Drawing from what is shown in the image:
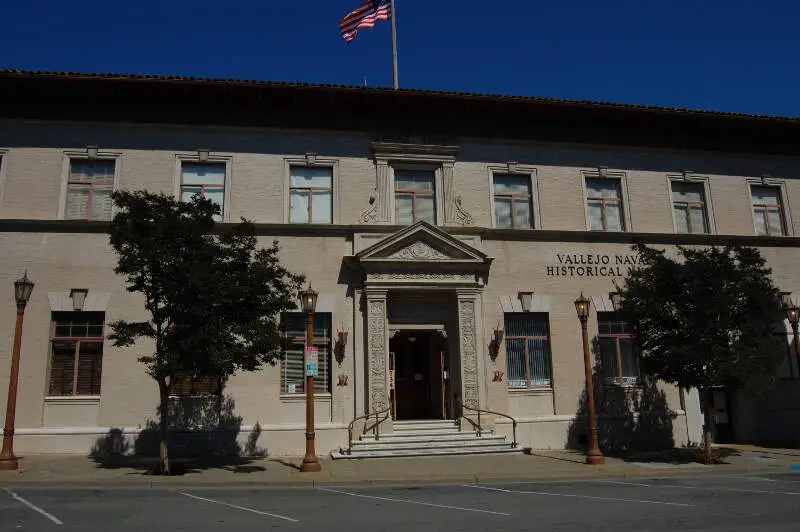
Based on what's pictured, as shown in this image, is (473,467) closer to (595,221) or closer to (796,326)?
(595,221)

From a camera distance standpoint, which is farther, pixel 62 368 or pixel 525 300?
pixel 525 300

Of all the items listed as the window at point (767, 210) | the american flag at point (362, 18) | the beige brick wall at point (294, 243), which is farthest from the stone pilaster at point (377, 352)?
the window at point (767, 210)

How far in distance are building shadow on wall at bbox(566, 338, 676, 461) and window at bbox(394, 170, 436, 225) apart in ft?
21.5

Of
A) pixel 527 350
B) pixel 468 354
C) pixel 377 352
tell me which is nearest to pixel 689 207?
pixel 527 350

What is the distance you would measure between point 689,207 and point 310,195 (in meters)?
12.7

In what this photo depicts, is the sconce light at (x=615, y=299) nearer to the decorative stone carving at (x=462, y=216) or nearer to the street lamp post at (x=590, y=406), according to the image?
the street lamp post at (x=590, y=406)

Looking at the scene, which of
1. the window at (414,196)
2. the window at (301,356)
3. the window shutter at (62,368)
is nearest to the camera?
the window shutter at (62,368)

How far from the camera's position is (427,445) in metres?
16.5

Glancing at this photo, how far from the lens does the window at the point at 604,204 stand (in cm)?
2058

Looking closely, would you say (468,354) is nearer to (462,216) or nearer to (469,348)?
(469,348)

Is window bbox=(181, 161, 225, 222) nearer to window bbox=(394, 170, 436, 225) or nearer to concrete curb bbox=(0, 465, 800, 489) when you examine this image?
window bbox=(394, 170, 436, 225)

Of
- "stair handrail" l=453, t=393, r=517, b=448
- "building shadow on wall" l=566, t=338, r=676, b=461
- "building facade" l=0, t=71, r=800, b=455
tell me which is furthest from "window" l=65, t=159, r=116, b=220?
"building shadow on wall" l=566, t=338, r=676, b=461

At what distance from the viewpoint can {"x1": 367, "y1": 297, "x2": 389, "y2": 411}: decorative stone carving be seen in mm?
17516

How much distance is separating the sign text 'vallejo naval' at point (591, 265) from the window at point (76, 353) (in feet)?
43.5
